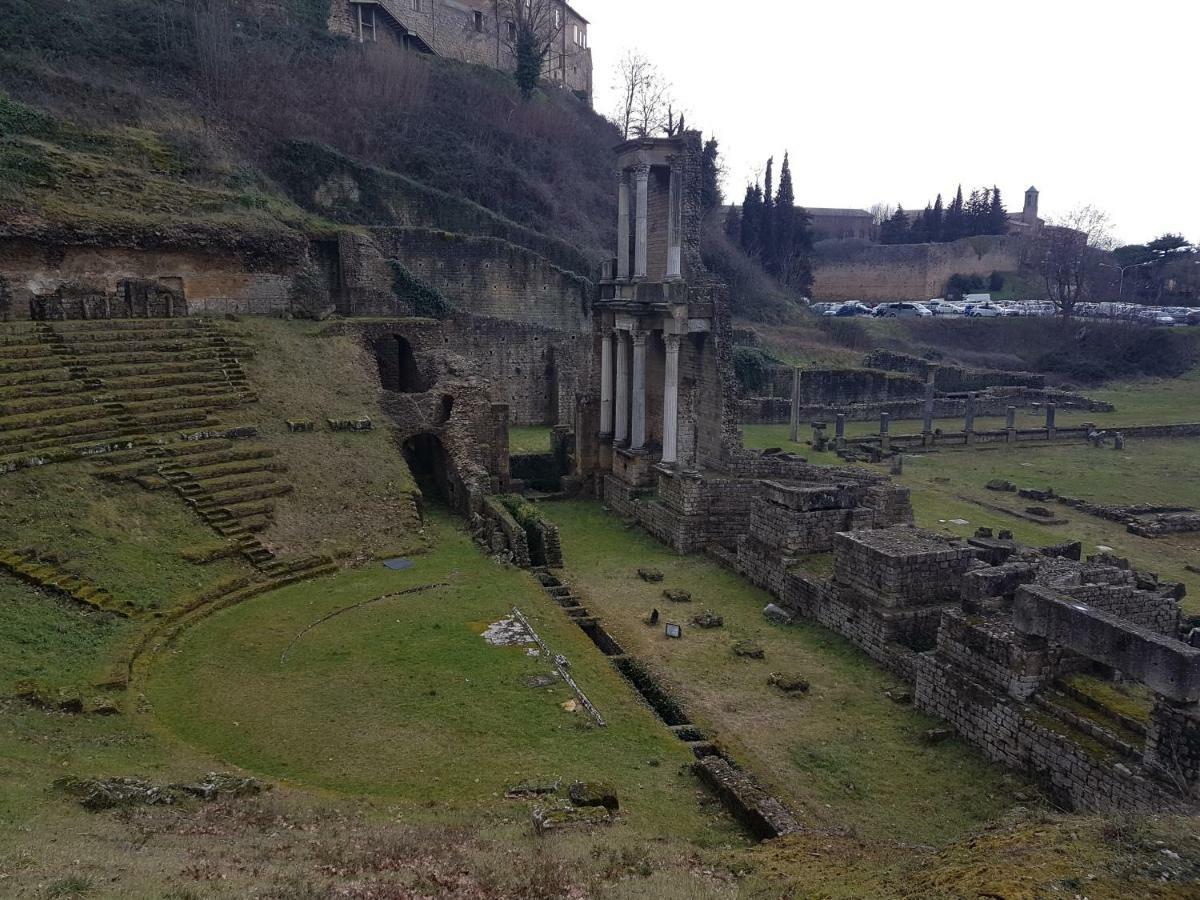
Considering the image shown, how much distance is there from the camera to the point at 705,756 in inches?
471

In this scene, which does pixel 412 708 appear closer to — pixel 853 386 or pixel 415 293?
pixel 415 293

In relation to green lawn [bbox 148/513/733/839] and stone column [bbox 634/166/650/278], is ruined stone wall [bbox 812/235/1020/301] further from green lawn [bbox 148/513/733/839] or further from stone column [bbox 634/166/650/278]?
green lawn [bbox 148/513/733/839]

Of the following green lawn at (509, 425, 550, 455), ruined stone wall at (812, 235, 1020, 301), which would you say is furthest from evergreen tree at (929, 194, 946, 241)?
green lawn at (509, 425, 550, 455)

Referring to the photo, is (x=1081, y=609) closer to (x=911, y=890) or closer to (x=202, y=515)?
(x=911, y=890)

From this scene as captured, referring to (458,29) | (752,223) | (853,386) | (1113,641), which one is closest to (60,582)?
(1113,641)

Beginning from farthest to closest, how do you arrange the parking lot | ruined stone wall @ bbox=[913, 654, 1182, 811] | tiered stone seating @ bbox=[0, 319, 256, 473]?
the parking lot, tiered stone seating @ bbox=[0, 319, 256, 473], ruined stone wall @ bbox=[913, 654, 1182, 811]

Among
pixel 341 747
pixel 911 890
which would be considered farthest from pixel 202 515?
pixel 911 890

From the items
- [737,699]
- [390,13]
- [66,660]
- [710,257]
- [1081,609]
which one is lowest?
[737,699]

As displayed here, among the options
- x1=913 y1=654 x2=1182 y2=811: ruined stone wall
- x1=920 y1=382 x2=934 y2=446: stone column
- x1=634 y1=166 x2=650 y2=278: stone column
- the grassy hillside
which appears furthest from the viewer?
x1=920 y1=382 x2=934 y2=446: stone column

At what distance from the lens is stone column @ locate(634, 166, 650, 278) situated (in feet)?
82.9

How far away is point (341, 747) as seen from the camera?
11523mm

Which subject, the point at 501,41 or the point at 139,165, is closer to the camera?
the point at 139,165

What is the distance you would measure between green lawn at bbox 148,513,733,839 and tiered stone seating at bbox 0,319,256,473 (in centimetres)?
634

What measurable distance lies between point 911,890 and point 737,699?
22.5 ft
